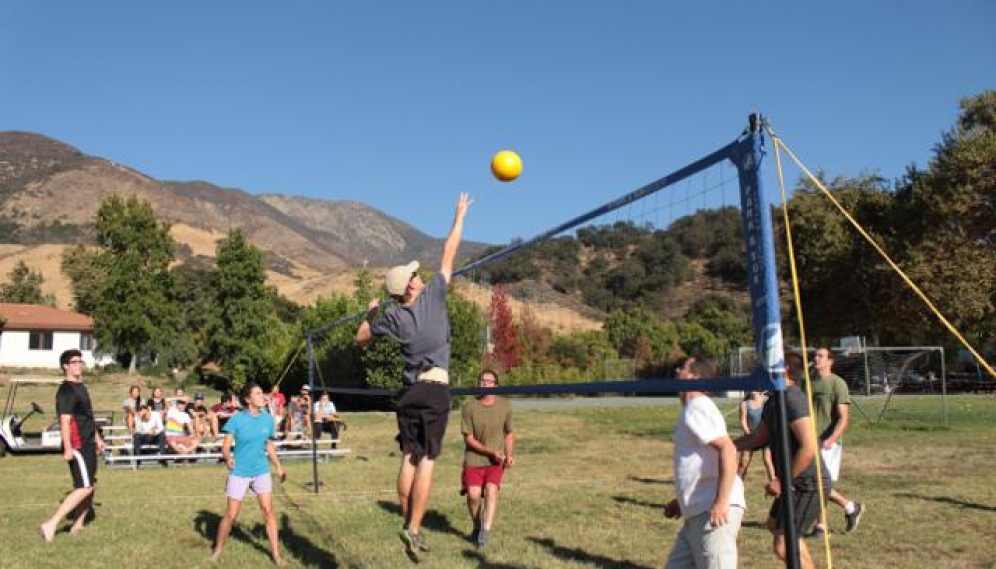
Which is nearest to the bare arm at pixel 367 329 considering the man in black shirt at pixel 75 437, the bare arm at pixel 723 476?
the bare arm at pixel 723 476

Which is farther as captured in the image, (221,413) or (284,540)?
(221,413)

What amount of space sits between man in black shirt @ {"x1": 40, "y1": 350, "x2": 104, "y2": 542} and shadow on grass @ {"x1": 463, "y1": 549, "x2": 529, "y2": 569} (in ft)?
13.9

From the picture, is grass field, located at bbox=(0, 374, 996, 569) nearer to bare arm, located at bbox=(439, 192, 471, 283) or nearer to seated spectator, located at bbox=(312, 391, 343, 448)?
seated spectator, located at bbox=(312, 391, 343, 448)

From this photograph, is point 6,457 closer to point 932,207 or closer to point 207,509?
point 207,509

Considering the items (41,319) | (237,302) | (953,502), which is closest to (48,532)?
(953,502)

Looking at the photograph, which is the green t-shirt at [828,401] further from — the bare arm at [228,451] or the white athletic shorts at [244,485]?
the bare arm at [228,451]

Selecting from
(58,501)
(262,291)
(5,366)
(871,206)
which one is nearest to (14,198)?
(5,366)

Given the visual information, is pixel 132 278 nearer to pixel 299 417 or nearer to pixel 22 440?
pixel 22 440

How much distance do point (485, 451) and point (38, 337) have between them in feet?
203

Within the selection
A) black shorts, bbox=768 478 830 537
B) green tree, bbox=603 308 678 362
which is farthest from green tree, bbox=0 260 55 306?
black shorts, bbox=768 478 830 537

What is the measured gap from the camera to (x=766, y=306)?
4.03 meters

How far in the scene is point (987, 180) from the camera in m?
35.5

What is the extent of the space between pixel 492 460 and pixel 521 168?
3291 mm

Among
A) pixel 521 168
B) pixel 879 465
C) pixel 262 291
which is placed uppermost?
pixel 262 291
